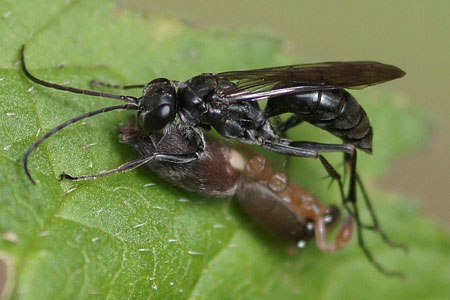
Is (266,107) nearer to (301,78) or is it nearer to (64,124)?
(301,78)

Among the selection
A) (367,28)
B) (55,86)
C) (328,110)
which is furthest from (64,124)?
(367,28)

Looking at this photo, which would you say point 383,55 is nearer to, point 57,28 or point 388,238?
point 388,238

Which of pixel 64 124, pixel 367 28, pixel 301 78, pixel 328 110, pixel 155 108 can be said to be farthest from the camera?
pixel 367 28

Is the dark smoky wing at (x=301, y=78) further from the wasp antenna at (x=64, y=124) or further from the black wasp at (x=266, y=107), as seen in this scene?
the wasp antenna at (x=64, y=124)

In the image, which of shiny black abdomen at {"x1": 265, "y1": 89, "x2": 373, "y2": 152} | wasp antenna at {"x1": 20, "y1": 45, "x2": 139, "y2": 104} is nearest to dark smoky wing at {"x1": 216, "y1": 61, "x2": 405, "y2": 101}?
shiny black abdomen at {"x1": 265, "y1": 89, "x2": 373, "y2": 152}

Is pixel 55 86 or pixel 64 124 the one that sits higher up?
pixel 55 86

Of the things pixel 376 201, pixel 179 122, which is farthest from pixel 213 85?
pixel 376 201
